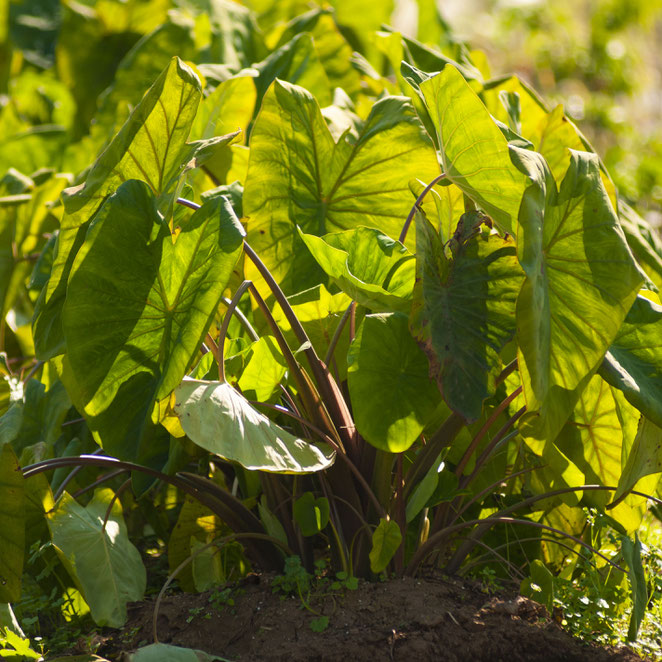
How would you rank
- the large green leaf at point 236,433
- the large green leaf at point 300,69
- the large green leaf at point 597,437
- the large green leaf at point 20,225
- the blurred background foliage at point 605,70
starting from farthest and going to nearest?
the blurred background foliage at point 605,70 < the large green leaf at point 300,69 < the large green leaf at point 20,225 < the large green leaf at point 597,437 < the large green leaf at point 236,433

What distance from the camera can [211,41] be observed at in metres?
2.88

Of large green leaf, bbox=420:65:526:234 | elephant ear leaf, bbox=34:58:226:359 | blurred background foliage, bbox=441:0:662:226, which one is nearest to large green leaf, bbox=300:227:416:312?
large green leaf, bbox=420:65:526:234

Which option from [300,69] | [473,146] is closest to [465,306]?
[473,146]

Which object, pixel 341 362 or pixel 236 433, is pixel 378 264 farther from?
pixel 236 433

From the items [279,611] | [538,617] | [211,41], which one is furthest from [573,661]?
[211,41]

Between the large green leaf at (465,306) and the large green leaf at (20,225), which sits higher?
the large green leaf at (465,306)

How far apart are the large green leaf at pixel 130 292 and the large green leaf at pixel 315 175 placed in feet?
1.01

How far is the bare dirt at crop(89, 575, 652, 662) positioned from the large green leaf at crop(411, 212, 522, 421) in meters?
0.37

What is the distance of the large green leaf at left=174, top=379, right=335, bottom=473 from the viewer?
104cm

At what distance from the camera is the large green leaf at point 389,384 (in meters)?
1.22

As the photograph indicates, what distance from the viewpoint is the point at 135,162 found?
4.56ft

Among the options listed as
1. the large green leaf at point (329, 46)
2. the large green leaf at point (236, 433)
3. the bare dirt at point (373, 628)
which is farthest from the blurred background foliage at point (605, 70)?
the large green leaf at point (236, 433)

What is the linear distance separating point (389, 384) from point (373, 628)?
369 millimetres

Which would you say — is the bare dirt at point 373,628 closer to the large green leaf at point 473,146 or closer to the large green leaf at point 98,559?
the large green leaf at point 98,559
